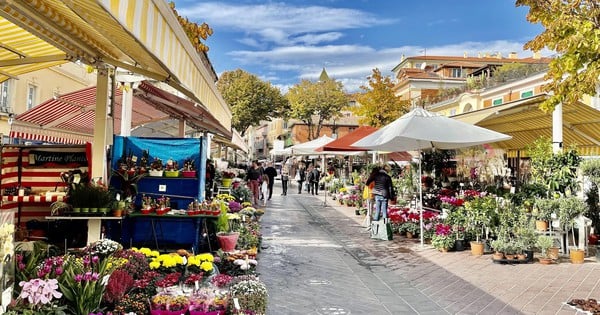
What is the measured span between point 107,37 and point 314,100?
157 feet

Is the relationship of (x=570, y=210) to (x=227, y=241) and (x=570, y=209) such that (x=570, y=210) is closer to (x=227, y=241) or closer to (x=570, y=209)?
(x=570, y=209)

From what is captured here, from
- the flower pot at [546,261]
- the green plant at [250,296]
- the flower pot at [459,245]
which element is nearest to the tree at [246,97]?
the flower pot at [459,245]

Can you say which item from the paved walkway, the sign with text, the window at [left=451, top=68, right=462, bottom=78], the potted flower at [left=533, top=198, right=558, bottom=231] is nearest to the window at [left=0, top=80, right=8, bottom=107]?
the sign with text

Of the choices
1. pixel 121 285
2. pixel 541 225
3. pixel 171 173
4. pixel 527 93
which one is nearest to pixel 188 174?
pixel 171 173

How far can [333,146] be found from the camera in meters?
13.6

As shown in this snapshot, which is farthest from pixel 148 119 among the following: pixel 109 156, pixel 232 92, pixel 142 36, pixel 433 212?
pixel 232 92

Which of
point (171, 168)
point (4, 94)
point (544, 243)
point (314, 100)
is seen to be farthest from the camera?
point (314, 100)

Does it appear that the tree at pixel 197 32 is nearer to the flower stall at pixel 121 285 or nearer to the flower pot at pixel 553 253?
the flower stall at pixel 121 285

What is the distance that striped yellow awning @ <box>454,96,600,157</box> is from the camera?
10.1 metres

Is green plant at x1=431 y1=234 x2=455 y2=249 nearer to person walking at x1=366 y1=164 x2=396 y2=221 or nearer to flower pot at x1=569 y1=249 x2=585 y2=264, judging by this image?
person walking at x1=366 y1=164 x2=396 y2=221

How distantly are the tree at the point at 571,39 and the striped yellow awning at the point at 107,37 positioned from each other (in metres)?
4.06

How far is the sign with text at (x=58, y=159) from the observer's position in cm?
659

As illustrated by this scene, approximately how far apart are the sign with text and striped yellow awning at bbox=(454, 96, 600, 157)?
8.45 meters

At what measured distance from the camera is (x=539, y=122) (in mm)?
11750
